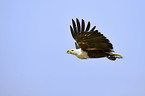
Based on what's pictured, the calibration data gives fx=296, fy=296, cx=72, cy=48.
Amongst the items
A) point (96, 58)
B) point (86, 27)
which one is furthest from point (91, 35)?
point (96, 58)

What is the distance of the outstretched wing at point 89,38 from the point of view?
10953 mm

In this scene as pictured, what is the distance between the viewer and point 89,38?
11.2 m

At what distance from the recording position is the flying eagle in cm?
1098

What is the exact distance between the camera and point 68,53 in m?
12.2

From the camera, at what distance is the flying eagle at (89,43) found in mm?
10977

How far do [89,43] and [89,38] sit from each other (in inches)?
11.3

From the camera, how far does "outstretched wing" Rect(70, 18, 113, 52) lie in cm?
1095

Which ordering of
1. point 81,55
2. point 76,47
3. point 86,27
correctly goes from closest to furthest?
point 86,27, point 81,55, point 76,47

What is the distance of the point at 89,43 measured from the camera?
11453 millimetres

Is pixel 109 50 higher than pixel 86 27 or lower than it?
lower

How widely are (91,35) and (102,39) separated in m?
0.44

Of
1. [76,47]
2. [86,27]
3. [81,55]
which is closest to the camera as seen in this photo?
[86,27]

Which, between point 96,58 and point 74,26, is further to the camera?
point 96,58

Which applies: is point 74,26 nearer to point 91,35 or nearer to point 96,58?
point 91,35
